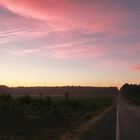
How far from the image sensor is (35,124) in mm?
30203

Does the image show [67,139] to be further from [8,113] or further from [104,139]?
[8,113]

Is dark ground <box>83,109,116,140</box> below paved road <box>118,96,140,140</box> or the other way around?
below

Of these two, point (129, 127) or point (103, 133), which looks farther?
point (129, 127)

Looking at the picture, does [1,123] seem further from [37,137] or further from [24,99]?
[24,99]

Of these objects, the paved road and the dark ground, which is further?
the dark ground

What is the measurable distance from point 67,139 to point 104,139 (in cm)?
194

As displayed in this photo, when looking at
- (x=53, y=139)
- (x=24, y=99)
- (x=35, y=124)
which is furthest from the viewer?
(x=24, y=99)

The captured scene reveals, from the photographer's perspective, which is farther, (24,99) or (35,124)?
(24,99)

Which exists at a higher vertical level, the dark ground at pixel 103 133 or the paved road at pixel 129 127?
the paved road at pixel 129 127

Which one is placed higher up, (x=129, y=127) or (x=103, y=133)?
(x=129, y=127)

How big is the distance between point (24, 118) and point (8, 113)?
1211mm

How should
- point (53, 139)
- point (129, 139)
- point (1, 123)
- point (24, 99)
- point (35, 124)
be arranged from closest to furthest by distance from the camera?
point (129, 139), point (53, 139), point (1, 123), point (35, 124), point (24, 99)

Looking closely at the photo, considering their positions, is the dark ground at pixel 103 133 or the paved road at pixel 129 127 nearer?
the paved road at pixel 129 127

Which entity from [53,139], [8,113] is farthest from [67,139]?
[8,113]
